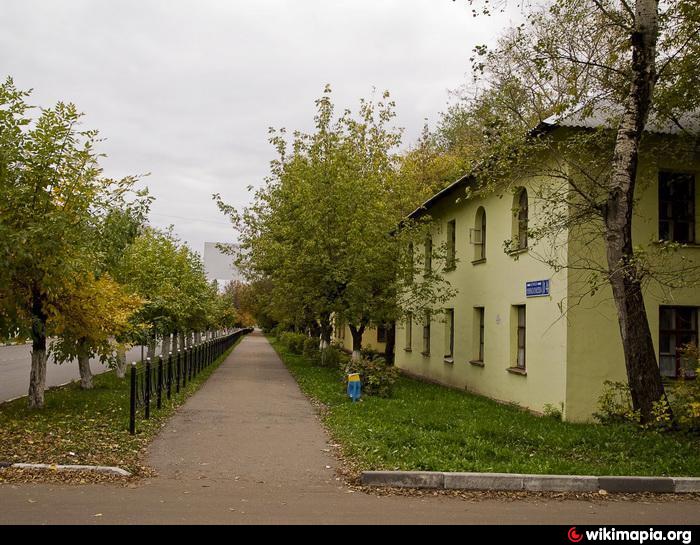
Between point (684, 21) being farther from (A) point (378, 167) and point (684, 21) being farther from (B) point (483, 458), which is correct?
(A) point (378, 167)

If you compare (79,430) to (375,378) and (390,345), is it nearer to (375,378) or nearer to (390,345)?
(375,378)

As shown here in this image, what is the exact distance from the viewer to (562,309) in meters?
13.4

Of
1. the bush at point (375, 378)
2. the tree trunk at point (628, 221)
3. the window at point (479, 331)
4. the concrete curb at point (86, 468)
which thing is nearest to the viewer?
the concrete curb at point (86, 468)

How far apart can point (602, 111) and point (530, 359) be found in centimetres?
511

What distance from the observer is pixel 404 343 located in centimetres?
2780

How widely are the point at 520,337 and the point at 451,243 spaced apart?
625 cm

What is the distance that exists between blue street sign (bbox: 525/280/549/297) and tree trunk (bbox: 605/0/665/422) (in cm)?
323

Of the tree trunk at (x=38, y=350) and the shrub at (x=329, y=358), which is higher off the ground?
the tree trunk at (x=38, y=350)

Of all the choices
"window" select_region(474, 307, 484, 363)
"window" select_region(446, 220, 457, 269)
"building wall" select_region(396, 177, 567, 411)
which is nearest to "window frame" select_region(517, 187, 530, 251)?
"building wall" select_region(396, 177, 567, 411)

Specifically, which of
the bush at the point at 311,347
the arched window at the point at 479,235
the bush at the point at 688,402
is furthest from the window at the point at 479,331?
the bush at the point at 311,347

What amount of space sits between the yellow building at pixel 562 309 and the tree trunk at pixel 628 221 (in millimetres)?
1457

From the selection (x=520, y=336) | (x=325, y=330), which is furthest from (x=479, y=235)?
(x=325, y=330)

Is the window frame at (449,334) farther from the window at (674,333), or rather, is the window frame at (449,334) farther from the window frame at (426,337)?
the window at (674,333)

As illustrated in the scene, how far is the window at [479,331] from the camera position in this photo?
60.9 feet
